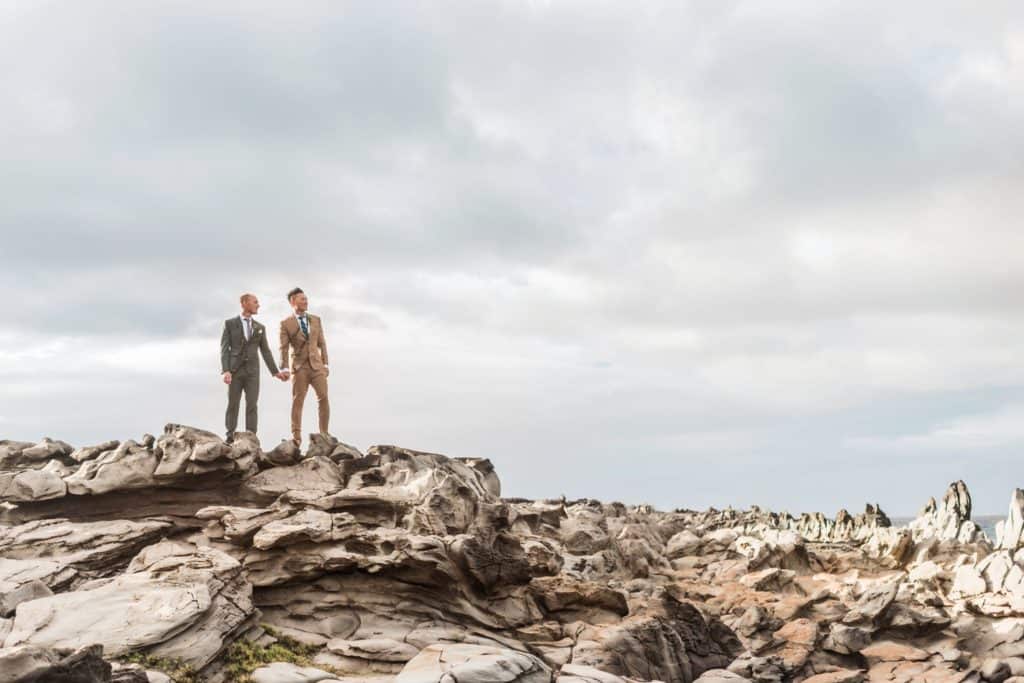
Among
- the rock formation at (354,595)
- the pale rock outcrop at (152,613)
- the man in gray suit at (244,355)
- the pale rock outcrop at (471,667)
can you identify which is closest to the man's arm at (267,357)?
the man in gray suit at (244,355)

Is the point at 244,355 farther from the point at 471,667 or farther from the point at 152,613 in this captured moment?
the point at 471,667

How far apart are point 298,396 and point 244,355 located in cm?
246

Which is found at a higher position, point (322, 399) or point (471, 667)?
point (322, 399)

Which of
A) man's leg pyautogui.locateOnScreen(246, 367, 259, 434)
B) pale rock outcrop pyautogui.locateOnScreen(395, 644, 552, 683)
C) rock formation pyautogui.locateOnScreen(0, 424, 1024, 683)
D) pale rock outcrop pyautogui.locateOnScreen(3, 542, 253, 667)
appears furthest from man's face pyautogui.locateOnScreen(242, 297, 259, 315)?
pale rock outcrop pyautogui.locateOnScreen(395, 644, 552, 683)

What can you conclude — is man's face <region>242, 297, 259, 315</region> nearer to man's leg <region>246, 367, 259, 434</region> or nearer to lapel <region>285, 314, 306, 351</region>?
lapel <region>285, 314, 306, 351</region>

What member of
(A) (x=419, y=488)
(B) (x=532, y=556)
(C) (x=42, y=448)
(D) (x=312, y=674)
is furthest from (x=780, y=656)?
(C) (x=42, y=448)

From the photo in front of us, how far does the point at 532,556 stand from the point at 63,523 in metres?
14.3

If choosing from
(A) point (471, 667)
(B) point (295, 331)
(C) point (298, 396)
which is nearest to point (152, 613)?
(A) point (471, 667)

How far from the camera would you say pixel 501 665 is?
59.4 ft

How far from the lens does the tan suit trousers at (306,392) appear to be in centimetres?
3145

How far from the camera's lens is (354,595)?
23000mm

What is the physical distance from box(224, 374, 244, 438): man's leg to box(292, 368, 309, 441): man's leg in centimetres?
182

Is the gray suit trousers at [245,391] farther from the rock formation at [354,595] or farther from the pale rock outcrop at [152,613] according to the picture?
the pale rock outcrop at [152,613]

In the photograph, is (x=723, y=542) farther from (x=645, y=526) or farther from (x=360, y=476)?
(x=360, y=476)
